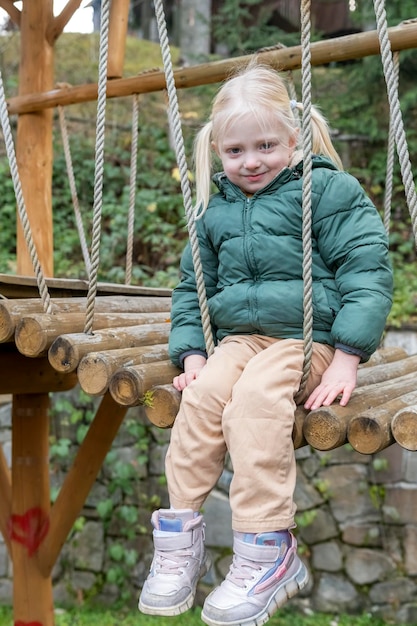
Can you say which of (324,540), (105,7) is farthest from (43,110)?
(324,540)

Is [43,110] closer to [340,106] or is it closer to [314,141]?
[314,141]

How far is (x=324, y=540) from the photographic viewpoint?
16.7ft

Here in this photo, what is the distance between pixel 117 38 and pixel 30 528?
2.16 metres

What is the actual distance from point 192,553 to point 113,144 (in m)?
6.32

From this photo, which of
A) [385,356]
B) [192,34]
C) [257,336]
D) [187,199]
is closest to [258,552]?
[257,336]

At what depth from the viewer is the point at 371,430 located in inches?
62.1

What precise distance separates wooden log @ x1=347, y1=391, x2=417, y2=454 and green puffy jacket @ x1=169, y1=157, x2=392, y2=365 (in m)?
0.16

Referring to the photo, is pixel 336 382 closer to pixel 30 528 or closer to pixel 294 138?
pixel 294 138

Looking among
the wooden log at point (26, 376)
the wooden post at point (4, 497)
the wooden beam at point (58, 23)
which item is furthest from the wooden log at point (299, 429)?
the wooden beam at point (58, 23)

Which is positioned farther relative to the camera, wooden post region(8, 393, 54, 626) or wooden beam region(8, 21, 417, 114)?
wooden post region(8, 393, 54, 626)

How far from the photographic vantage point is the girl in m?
1.59

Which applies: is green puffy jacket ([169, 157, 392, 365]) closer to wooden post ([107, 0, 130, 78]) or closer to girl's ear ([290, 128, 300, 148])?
girl's ear ([290, 128, 300, 148])

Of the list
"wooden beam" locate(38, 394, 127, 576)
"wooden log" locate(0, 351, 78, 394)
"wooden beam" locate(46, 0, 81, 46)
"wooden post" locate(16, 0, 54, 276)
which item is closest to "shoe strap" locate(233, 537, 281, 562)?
"wooden log" locate(0, 351, 78, 394)

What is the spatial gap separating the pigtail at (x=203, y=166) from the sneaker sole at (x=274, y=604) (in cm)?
85
